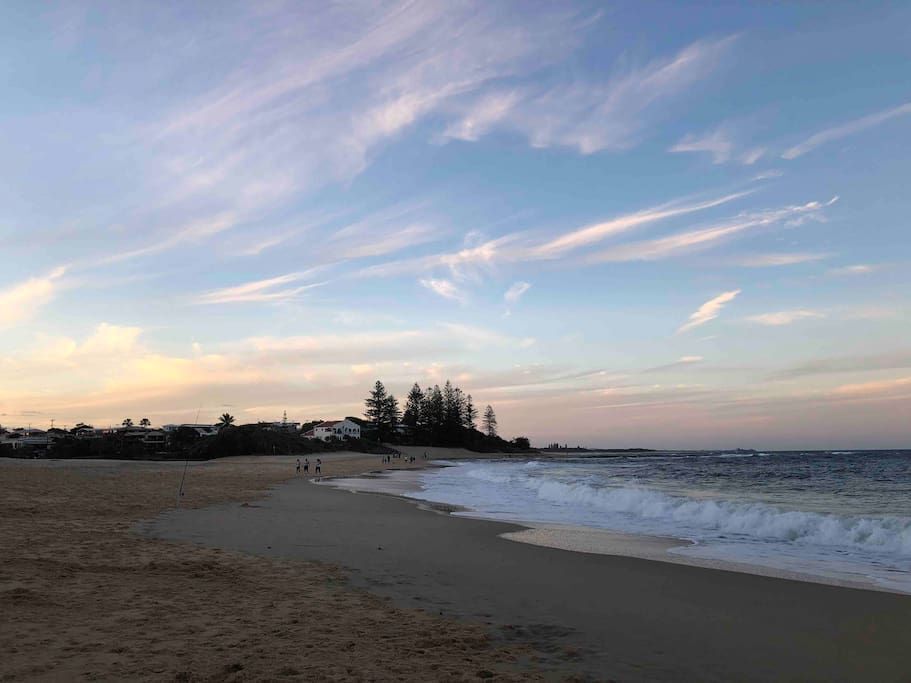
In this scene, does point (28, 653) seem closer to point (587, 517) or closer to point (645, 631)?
point (645, 631)

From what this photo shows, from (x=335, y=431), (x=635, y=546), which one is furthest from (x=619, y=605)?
(x=335, y=431)

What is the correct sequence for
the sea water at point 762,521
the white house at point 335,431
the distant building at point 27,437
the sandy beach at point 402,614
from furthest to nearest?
the white house at point 335,431 < the distant building at point 27,437 < the sea water at point 762,521 < the sandy beach at point 402,614

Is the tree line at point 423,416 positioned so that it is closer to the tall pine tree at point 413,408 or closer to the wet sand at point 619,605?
the tall pine tree at point 413,408

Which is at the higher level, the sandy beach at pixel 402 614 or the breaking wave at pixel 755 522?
the sandy beach at pixel 402 614

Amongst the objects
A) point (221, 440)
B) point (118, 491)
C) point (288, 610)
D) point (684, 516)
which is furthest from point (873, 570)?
point (221, 440)

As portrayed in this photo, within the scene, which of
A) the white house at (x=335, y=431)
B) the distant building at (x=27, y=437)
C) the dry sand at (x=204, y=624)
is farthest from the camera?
the white house at (x=335, y=431)

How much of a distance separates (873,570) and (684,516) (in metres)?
8.34

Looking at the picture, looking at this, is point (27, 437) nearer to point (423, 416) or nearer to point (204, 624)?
point (423, 416)

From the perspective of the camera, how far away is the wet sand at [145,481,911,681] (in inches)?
218

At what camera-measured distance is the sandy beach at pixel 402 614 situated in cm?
521

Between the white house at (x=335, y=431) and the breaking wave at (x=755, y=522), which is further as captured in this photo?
the white house at (x=335, y=431)

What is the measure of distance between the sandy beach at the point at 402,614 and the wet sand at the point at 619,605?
0.11ft

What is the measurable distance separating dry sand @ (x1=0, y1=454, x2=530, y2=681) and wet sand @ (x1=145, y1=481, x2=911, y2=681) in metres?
0.63

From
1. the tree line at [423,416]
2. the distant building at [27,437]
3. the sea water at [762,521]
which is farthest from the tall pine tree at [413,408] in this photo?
the sea water at [762,521]
